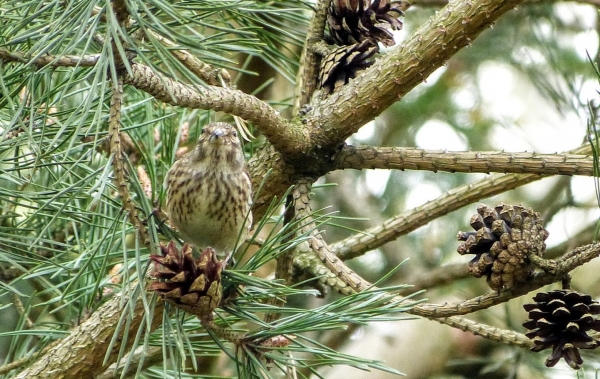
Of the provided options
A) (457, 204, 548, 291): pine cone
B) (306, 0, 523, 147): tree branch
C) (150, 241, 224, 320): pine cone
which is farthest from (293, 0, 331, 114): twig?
(150, 241, 224, 320): pine cone

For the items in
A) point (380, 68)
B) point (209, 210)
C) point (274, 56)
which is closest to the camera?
point (380, 68)

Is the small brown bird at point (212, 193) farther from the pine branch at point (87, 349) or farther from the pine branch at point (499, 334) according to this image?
the pine branch at point (499, 334)

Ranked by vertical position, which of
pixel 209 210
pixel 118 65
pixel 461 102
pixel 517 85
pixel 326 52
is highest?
pixel 517 85

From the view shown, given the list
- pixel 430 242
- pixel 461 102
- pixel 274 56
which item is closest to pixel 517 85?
pixel 461 102

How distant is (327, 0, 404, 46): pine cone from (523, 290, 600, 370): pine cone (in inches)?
36.5

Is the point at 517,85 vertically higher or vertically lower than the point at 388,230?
higher

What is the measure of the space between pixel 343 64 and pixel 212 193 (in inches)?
25.0

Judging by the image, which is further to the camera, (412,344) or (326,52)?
(412,344)

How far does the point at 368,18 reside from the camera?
2586 millimetres

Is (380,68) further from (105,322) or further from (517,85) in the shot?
(517,85)

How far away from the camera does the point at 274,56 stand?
10.7ft

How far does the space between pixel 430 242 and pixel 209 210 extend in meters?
3.76

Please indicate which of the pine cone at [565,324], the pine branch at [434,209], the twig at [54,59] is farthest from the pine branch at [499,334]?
the twig at [54,59]

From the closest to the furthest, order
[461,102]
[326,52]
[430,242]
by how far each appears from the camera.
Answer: [326,52] < [430,242] < [461,102]
